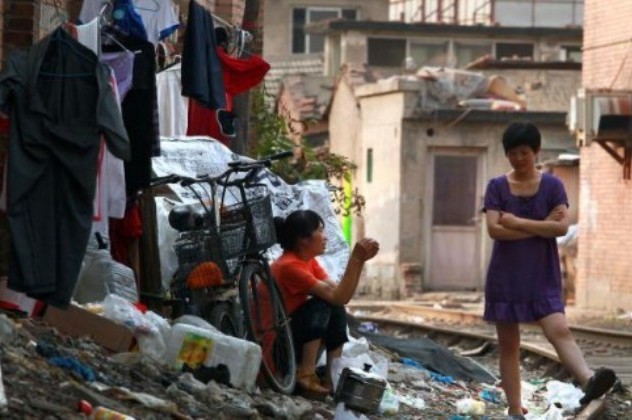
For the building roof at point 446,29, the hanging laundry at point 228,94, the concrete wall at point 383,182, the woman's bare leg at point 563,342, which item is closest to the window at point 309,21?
the building roof at point 446,29

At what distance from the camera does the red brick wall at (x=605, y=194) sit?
27547 mm

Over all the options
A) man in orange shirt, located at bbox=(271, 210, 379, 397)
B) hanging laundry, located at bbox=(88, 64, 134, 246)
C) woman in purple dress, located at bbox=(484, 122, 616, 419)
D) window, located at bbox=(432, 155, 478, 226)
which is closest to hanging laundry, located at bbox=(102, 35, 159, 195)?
hanging laundry, located at bbox=(88, 64, 134, 246)

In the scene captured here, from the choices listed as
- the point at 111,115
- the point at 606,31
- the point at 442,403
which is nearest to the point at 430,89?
the point at 606,31

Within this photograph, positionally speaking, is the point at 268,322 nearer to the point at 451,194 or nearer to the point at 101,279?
the point at 101,279

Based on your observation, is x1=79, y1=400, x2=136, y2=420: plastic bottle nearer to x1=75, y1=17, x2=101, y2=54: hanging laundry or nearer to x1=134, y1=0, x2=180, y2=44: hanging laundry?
x1=75, y1=17, x2=101, y2=54: hanging laundry

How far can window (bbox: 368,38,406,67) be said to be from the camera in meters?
43.6

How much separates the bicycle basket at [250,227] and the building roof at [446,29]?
3274 cm

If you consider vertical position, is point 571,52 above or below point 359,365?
above

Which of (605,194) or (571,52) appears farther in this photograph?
(571,52)

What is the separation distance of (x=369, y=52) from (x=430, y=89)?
29.1 feet

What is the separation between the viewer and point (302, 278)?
400 inches

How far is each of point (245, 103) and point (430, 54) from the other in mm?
30055

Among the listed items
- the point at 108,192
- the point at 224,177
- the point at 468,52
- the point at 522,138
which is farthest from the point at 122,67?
the point at 468,52

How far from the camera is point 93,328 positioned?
9.26 meters
